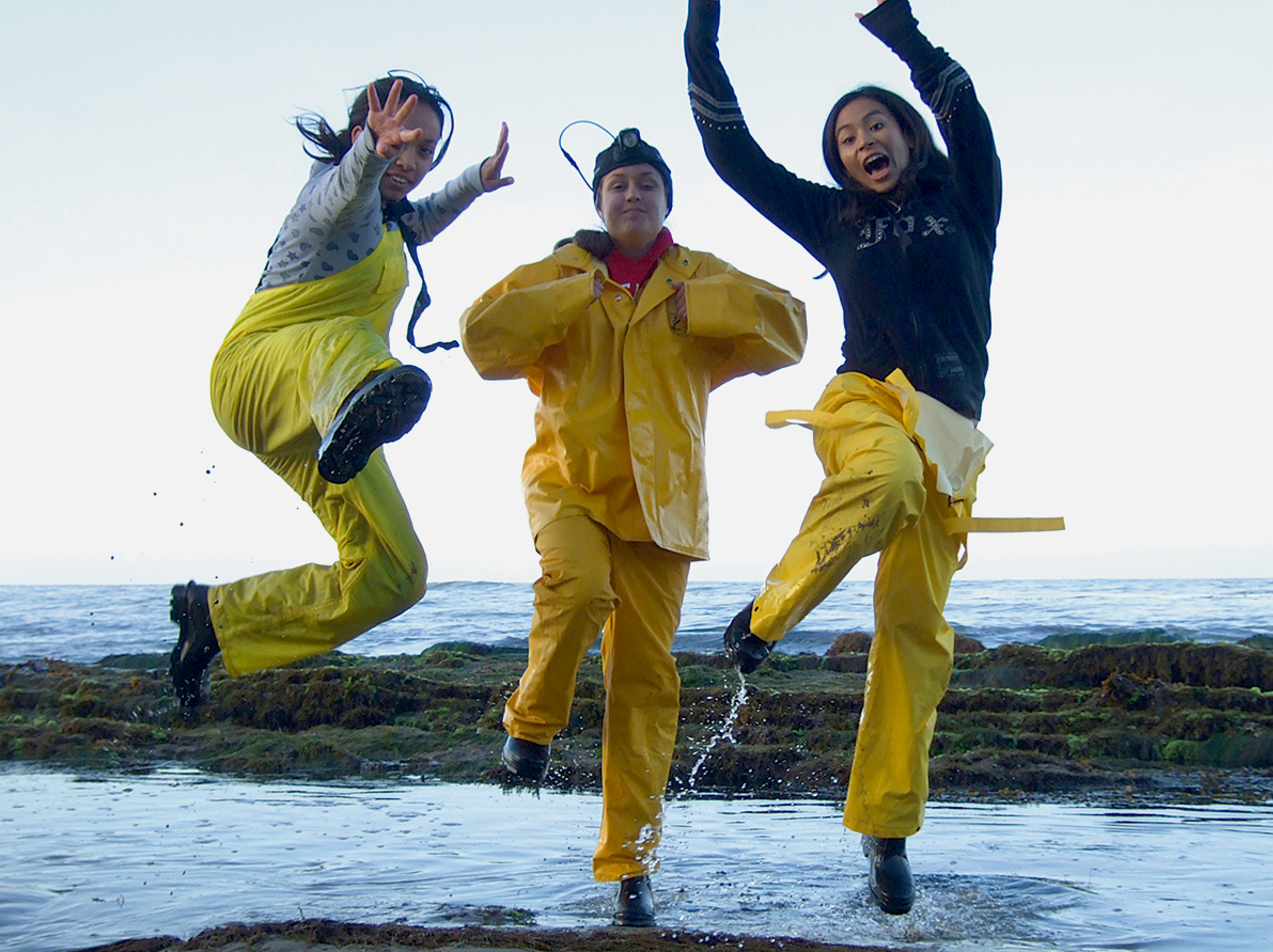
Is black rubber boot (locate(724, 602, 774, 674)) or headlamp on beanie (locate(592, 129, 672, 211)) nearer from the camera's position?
black rubber boot (locate(724, 602, 774, 674))

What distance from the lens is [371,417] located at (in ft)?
11.3

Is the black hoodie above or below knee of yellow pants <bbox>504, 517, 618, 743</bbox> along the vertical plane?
above

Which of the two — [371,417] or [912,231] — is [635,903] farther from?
[912,231]

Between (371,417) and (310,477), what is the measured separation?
0.71m

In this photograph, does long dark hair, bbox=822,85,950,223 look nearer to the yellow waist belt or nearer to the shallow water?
the yellow waist belt

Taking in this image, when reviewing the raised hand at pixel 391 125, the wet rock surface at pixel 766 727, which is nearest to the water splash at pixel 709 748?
the wet rock surface at pixel 766 727

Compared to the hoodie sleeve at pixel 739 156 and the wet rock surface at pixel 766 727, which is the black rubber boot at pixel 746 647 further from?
the wet rock surface at pixel 766 727

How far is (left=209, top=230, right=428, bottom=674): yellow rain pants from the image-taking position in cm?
384

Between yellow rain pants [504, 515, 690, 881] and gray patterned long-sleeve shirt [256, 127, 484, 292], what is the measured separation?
1.21 meters

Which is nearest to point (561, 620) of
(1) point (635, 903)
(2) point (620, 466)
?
(2) point (620, 466)

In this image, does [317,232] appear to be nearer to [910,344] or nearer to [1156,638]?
[910,344]

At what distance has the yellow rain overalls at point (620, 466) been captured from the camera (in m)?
3.61

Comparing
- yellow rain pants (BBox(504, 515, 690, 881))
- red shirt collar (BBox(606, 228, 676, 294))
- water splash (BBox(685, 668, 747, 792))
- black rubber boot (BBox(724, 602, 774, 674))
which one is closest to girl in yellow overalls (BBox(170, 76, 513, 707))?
yellow rain pants (BBox(504, 515, 690, 881))

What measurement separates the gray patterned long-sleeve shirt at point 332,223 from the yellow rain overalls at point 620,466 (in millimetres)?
551
